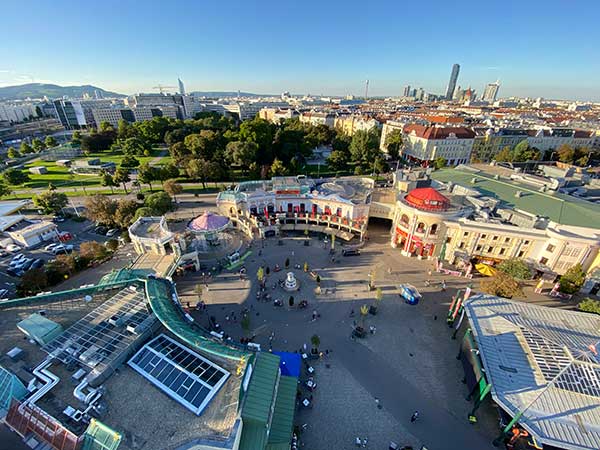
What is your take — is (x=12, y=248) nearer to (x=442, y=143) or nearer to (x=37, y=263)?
(x=37, y=263)

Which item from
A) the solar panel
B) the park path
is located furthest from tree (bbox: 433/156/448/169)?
the solar panel

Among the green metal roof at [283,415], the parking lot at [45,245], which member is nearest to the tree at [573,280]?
the green metal roof at [283,415]

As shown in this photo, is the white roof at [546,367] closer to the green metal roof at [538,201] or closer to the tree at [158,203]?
the green metal roof at [538,201]

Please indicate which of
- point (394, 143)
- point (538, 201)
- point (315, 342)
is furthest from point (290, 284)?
point (394, 143)

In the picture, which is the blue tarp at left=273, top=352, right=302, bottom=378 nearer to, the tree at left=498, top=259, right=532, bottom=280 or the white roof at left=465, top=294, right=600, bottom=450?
the white roof at left=465, top=294, right=600, bottom=450

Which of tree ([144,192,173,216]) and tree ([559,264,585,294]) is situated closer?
tree ([559,264,585,294])

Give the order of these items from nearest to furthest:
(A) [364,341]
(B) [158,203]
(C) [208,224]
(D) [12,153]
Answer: (A) [364,341] → (C) [208,224] → (B) [158,203] → (D) [12,153]
